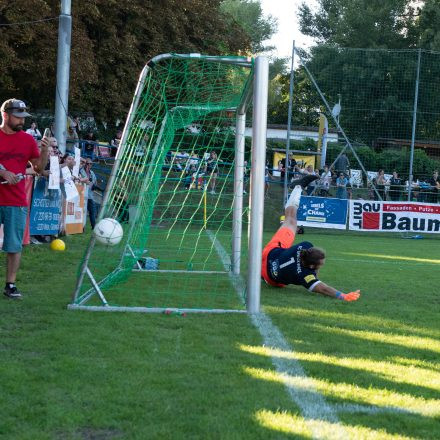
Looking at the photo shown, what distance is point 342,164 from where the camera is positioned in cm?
2408

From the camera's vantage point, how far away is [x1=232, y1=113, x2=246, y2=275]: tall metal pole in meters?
8.89

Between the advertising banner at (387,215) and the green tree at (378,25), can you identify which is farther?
the green tree at (378,25)

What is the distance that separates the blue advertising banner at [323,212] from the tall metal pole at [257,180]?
50.4ft

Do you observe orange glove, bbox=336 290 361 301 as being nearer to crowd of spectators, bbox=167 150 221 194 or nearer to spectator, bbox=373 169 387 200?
crowd of spectators, bbox=167 150 221 194

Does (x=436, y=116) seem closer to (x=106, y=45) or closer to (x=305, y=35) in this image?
(x=106, y=45)

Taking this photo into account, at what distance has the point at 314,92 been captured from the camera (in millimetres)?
25141

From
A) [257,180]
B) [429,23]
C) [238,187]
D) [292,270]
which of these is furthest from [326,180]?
[429,23]

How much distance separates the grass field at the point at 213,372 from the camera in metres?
3.74

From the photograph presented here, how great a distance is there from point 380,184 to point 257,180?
17775 mm

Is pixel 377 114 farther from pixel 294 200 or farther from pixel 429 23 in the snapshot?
pixel 429 23

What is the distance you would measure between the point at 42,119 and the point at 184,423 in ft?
83.7

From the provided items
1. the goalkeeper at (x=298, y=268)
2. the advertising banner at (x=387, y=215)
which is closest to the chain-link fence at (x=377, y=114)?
the advertising banner at (x=387, y=215)

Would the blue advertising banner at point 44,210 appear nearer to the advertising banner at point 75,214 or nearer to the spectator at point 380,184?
the advertising banner at point 75,214

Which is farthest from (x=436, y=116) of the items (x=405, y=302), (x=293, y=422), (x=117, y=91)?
(x=293, y=422)
